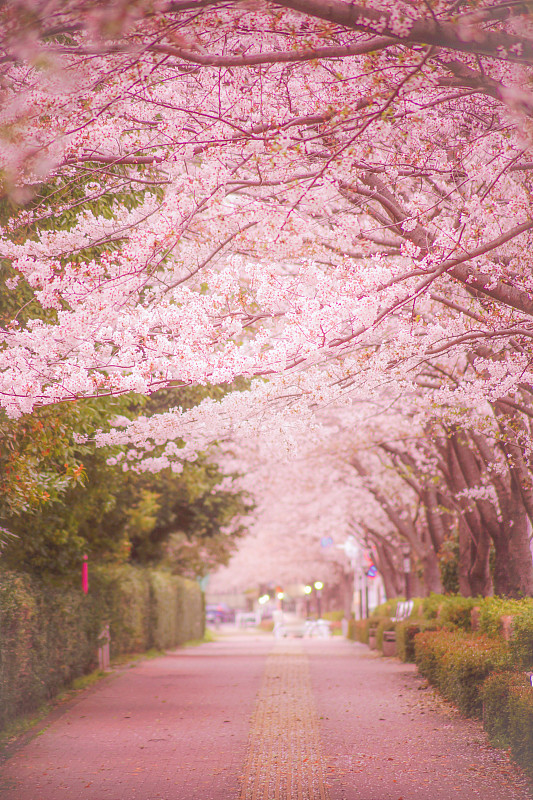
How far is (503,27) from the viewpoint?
23.2 ft

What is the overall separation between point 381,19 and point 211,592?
375 feet

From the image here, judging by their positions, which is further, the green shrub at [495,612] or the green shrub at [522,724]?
the green shrub at [495,612]

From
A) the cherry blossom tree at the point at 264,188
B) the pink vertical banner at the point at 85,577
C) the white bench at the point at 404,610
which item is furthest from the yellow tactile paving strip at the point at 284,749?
the white bench at the point at 404,610

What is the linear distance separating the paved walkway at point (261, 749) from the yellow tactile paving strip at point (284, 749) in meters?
0.02

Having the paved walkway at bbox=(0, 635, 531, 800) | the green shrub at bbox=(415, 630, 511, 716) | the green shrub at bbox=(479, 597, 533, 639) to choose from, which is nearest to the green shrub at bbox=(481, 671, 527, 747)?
the paved walkway at bbox=(0, 635, 531, 800)

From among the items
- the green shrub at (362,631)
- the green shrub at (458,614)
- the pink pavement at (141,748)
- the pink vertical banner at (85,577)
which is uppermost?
the pink vertical banner at (85,577)

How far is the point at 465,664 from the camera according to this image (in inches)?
414

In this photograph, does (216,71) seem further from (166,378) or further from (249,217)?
(166,378)

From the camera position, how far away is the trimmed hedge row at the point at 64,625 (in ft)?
35.3

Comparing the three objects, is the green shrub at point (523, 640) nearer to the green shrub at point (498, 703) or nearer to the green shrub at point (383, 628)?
the green shrub at point (498, 703)

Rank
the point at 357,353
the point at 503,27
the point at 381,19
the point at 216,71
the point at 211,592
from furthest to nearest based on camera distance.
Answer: the point at 211,592 → the point at 357,353 → the point at 216,71 → the point at 503,27 → the point at 381,19

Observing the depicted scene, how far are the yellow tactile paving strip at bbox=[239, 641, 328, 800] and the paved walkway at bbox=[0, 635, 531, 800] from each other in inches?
0.6

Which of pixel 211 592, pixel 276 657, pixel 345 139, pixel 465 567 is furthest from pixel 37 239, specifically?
pixel 211 592

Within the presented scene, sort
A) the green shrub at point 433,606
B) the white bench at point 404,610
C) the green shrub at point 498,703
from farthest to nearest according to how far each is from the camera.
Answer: the white bench at point 404,610 → the green shrub at point 433,606 → the green shrub at point 498,703
